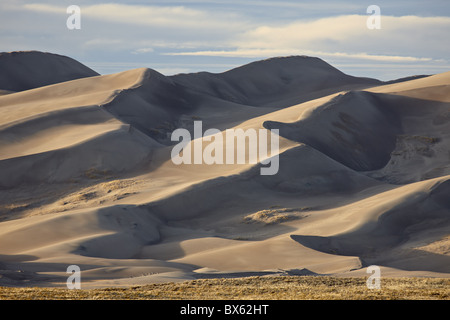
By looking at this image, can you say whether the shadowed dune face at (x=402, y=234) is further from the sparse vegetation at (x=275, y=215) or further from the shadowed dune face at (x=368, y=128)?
the shadowed dune face at (x=368, y=128)

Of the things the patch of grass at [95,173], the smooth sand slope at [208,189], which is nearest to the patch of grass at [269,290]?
the smooth sand slope at [208,189]

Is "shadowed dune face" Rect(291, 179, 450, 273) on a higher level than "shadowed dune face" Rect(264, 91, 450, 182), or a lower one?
lower

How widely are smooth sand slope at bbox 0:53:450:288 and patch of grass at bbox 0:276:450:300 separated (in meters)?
1.49

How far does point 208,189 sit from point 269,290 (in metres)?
12.8

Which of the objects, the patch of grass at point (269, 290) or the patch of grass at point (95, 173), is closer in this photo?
the patch of grass at point (269, 290)

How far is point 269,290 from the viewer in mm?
10047

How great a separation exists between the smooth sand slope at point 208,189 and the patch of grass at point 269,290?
1492 millimetres

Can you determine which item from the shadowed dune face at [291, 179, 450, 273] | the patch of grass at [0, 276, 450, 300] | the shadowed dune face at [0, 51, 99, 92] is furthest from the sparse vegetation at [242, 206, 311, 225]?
the shadowed dune face at [0, 51, 99, 92]

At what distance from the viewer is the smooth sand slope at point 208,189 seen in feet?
51.3

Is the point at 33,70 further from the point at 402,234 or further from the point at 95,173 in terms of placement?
the point at 402,234

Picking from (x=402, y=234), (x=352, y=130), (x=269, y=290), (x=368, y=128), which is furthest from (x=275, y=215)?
(x=368, y=128)

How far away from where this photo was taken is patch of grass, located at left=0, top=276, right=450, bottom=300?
28.9 feet

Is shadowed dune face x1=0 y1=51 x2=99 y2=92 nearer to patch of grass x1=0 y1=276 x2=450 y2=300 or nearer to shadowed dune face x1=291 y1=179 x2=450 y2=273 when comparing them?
shadowed dune face x1=291 y1=179 x2=450 y2=273
